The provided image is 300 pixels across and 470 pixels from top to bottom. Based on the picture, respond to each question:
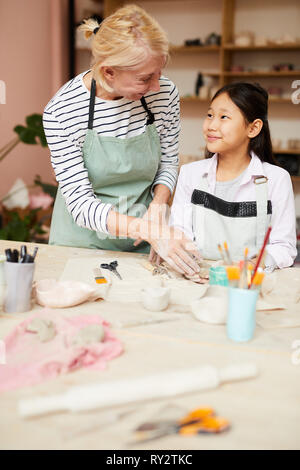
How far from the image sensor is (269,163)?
6.37 feet

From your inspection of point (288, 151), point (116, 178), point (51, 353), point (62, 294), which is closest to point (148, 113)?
point (116, 178)

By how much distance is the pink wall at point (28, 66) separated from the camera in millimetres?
3988

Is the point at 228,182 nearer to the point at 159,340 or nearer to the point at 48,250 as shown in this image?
the point at 48,250

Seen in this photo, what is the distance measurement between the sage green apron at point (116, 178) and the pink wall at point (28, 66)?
2.24 meters

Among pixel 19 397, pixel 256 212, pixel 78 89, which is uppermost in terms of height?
pixel 78 89

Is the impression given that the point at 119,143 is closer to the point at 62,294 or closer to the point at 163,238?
the point at 163,238

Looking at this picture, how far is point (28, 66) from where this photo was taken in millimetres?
4324

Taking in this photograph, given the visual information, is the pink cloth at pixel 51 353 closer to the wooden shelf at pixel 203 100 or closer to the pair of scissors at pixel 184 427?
the pair of scissors at pixel 184 427

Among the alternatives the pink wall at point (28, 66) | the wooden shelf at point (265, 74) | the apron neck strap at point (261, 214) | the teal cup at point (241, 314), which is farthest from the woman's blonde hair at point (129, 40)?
the wooden shelf at point (265, 74)

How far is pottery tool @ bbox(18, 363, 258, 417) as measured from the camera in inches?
33.0

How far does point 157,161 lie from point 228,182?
314 millimetres

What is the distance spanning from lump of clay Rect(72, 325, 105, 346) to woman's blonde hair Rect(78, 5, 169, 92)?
90 cm

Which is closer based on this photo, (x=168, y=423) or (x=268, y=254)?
(x=168, y=423)

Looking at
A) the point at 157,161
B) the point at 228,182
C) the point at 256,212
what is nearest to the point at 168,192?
the point at 157,161
